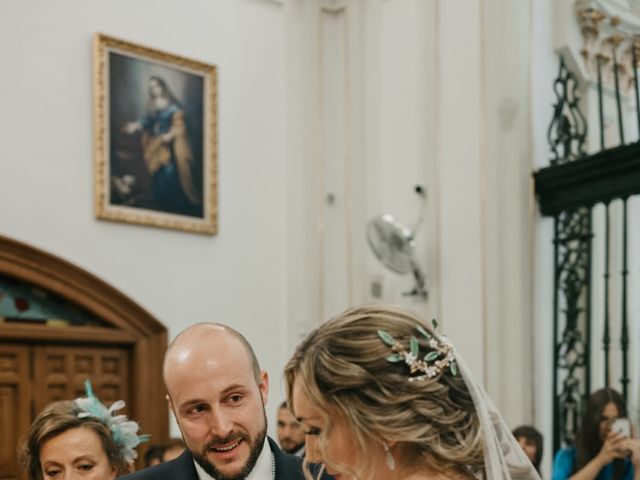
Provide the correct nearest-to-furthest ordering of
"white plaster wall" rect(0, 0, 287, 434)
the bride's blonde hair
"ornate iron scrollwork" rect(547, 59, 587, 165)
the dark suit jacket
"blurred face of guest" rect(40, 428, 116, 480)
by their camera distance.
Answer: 1. the bride's blonde hair
2. the dark suit jacket
3. "blurred face of guest" rect(40, 428, 116, 480)
4. "white plaster wall" rect(0, 0, 287, 434)
5. "ornate iron scrollwork" rect(547, 59, 587, 165)

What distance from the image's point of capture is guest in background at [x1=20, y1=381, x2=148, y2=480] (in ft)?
12.9

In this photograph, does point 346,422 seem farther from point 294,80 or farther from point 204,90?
point 294,80

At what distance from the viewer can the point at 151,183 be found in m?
8.51

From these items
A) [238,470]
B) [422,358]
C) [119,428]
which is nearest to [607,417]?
[119,428]

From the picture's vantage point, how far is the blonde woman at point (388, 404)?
2145 millimetres

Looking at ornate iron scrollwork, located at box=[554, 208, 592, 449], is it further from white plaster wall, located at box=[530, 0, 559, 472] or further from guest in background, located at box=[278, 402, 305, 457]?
guest in background, located at box=[278, 402, 305, 457]

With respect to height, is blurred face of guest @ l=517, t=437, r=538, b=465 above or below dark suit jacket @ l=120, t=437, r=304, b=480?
below

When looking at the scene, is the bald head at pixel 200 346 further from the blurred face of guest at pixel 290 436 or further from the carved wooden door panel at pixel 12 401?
the carved wooden door panel at pixel 12 401

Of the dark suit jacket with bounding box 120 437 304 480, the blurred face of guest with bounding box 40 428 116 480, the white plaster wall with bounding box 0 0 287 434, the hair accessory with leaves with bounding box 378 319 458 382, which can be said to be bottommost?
the blurred face of guest with bounding box 40 428 116 480

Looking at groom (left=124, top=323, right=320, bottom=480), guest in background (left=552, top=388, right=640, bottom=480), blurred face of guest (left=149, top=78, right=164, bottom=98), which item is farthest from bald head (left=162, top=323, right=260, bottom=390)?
blurred face of guest (left=149, top=78, right=164, bottom=98)

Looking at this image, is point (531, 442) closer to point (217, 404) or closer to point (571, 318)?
point (571, 318)

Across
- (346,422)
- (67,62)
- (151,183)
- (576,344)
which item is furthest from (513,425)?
(346,422)

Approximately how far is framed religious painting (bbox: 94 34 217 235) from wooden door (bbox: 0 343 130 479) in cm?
108

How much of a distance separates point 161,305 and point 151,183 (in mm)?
984
